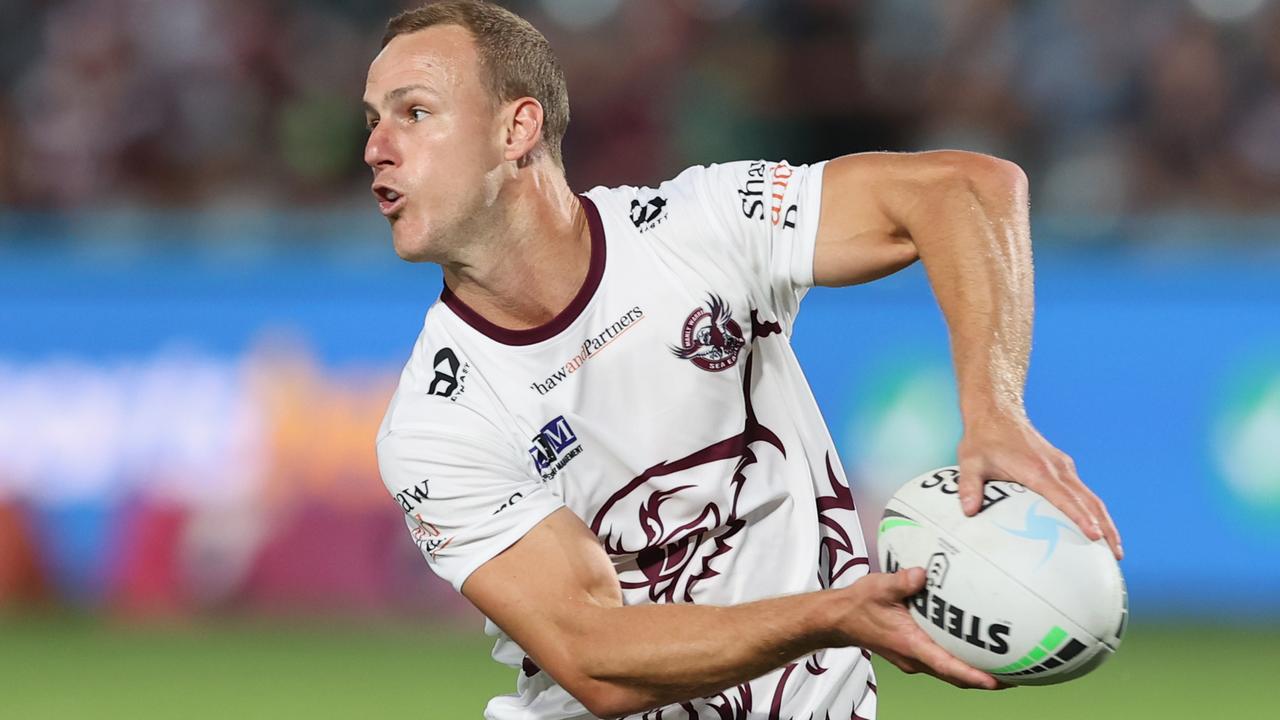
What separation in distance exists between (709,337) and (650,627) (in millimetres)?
894

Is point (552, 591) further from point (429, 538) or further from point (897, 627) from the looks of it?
point (897, 627)

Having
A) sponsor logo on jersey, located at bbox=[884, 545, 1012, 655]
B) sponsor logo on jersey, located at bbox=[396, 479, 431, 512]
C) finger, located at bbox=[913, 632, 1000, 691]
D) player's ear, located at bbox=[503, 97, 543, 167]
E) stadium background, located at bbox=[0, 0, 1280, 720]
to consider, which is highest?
stadium background, located at bbox=[0, 0, 1280, 720]

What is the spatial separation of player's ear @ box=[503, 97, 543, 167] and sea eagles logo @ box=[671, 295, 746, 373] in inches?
25.3

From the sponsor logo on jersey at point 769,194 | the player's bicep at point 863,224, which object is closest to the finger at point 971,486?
the player's bicep at point 863,224

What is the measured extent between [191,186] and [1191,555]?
264 inches

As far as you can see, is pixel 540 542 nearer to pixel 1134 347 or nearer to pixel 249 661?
pixel 249 661

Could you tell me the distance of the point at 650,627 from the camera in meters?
4.02

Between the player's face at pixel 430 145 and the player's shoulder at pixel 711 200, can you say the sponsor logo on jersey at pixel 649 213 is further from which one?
the player's face at pixel 430 145

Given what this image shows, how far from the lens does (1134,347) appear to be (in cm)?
1036

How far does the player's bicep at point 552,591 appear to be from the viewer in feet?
13.6

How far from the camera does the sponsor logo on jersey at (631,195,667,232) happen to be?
15.5ft

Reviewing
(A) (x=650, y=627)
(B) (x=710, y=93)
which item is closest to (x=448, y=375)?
(A) (x=650, y=627)

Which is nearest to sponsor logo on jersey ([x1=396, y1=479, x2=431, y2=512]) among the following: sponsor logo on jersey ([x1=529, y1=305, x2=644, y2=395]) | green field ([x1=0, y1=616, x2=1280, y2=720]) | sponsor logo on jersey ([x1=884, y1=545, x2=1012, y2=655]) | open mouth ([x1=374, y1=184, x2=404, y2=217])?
sponsor logo on jersey ([x1=529, y1=305, x2=644, y2=395])

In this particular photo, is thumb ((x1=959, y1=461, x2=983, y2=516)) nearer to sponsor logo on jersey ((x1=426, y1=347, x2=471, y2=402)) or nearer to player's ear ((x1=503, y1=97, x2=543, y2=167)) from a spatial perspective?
sponsor logo on jersey ((x1=426, y1=347, x2=471, y2=402))
